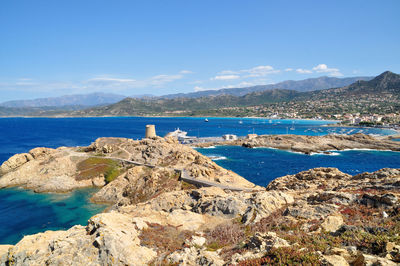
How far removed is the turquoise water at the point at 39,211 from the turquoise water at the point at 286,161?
121 ft

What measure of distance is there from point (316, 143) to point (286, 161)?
111ft

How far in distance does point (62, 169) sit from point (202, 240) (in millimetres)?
53307

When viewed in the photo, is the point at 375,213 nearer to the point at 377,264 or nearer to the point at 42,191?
the point at 377,264

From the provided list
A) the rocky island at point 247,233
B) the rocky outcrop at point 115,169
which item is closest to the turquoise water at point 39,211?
the rocky outcrop at point 115,169

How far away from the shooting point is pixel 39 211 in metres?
39.2

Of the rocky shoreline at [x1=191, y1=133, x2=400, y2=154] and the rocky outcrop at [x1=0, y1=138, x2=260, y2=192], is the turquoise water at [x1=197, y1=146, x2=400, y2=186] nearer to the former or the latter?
the rocky shoreline at [x1=191, y1=133, x2=400, y2=154]

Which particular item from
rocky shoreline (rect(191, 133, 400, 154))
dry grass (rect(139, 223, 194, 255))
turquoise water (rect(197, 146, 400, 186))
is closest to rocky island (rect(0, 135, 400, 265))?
dry grass (rect(139, 223, 194, 255))

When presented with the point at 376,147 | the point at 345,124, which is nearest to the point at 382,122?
A: the point at 345,124

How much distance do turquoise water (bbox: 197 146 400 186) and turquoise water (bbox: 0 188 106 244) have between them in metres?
37.0

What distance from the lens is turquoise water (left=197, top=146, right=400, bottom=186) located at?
64.7 m

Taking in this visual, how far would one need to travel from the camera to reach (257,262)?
28.3ft

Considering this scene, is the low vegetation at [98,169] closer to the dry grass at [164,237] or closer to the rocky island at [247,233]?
the rocky island at [247,233]

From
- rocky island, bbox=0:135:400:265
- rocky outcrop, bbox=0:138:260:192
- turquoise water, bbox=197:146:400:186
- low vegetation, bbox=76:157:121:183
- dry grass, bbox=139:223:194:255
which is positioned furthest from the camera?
Result: turquoise water, bbox=197:146:400:186

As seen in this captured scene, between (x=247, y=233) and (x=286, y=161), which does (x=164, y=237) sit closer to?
(x=247, y=233)
